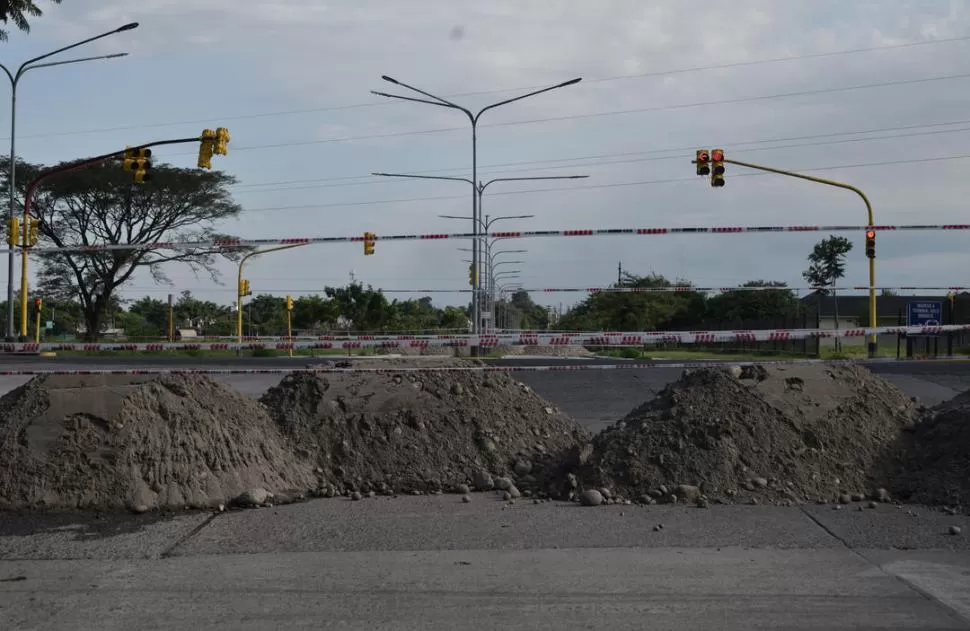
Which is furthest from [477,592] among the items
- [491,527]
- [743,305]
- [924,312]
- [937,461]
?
[743,305]

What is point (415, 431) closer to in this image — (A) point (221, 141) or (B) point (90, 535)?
(B) point (90, 535)

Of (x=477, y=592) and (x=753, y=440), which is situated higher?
(x=753, y=440)

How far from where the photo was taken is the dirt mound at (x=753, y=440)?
7.12 metres

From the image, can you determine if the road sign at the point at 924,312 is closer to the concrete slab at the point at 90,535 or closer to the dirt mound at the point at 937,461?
the dirt mound at the point at 937,461

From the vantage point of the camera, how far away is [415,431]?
322 inches

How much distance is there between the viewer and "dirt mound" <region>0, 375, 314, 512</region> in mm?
6922

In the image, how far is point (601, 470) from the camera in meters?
7.30

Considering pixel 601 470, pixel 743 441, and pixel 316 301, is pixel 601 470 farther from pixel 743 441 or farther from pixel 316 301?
pixel 316 301

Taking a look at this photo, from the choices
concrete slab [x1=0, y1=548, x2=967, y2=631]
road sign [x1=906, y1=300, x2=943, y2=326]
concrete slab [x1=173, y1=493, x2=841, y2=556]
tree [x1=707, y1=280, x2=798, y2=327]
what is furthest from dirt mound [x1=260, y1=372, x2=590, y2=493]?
tree [x1=707, y1=280, x2=798, y2=327]

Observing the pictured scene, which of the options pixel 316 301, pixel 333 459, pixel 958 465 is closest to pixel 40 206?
pixel 316 301

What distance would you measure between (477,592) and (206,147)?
667 inches

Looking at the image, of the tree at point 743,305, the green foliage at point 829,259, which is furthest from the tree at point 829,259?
the tree at point 743,305

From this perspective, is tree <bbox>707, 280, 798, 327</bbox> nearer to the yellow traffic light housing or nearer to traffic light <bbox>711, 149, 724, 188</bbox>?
traffic light <bbox>711, 149, 724, 188</bbox>

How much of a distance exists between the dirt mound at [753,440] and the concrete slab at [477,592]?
1.36m
